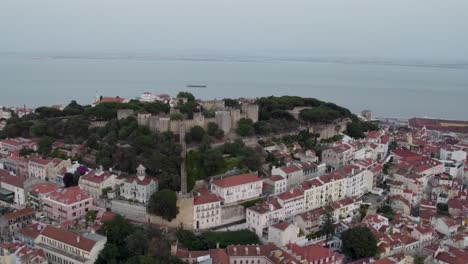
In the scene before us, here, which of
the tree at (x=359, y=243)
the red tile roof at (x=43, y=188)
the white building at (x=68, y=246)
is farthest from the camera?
the red tile roof at (x=43, y=188)

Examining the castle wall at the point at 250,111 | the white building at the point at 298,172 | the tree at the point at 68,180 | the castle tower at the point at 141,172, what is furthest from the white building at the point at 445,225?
the tree at the point at 68,180

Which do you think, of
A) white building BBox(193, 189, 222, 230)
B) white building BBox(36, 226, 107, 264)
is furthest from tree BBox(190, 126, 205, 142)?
white building BBox(36, 226, 107, 264)

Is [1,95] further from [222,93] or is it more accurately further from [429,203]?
[429,203]

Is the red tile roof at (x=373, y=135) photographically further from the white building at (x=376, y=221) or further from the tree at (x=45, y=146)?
the tree at (x=45, y=146)

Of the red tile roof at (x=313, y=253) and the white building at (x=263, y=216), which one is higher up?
the white building at (x=263, y=216)

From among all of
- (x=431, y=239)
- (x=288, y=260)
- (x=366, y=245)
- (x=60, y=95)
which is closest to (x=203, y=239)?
(x=288, y=260)

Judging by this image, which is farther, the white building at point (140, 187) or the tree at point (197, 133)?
the tree at point (197, 133)

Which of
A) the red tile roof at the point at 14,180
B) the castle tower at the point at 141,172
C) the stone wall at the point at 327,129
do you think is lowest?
the red tile roof at the point at 14,180

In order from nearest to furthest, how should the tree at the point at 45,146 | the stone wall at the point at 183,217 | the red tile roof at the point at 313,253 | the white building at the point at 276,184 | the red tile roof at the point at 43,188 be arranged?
the red tile roof at the point at 313,253
the stone wall at the point at 183,217
the red tile roof at the point at 43,188
the white building at the point at 276,184
the tree at the point at 45,146
